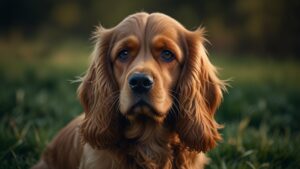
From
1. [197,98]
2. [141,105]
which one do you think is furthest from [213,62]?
[141,105]

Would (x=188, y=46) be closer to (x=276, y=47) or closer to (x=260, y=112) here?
(x=260, y=112)

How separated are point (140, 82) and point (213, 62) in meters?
8.81

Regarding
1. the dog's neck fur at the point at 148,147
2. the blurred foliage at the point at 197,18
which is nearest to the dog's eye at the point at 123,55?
the dog's neck fur at the point at 148,147

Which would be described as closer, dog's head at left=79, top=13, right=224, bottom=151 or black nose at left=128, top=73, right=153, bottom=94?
black nose at left=128, top=73, right=153, bottom=94

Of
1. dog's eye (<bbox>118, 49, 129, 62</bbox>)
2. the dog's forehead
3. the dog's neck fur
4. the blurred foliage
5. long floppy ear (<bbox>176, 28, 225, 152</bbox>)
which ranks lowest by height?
the blurred foliage

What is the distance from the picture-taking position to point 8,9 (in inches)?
468

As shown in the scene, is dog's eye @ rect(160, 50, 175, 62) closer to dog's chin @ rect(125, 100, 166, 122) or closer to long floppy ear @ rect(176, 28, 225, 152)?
long floppy ear @ rect(176, 28, 225, 152)

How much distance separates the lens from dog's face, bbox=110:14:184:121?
10.6ft

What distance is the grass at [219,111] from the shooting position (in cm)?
445

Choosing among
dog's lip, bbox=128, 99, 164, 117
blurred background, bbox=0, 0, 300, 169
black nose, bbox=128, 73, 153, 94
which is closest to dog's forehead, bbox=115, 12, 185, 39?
black nose, bbox=128, 73, 153, 94

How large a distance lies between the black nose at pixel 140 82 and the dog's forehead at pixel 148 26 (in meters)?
0.46

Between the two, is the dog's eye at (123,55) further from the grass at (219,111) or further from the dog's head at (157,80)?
the grass at (219,111)

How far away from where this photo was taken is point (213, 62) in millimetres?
11789

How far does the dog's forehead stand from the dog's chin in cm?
58
